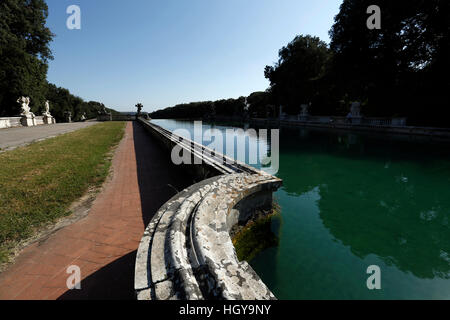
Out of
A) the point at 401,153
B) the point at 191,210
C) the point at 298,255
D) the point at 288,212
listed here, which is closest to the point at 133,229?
the point at 191,210

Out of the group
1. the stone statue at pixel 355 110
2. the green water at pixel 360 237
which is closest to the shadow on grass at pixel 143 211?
the green water at pixel 360 237

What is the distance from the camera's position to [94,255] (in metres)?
2.41

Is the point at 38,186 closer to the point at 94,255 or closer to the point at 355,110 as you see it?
the point at 94,255

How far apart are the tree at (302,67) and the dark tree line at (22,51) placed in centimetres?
3267

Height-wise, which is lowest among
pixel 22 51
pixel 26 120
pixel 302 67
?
pixel 26 120

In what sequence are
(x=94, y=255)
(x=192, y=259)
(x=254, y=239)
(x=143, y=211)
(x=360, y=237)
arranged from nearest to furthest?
(x=192, y=259), (x=94, y=255), (x=254, y=239), (x=360, y=237), (x=143, y=211)

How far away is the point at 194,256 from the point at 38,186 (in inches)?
184

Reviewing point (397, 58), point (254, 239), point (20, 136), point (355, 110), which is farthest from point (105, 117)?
point (397, 58)

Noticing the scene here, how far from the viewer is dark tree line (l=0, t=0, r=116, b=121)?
1917 cm

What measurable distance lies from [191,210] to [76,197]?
321 cm

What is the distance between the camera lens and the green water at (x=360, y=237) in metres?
2.46

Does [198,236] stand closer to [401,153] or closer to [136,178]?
[136,178]

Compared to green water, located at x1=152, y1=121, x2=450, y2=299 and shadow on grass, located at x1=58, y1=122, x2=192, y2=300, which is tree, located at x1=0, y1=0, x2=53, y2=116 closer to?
shadow on grass, located at x1=58, y1=122, x2=192, y2=300

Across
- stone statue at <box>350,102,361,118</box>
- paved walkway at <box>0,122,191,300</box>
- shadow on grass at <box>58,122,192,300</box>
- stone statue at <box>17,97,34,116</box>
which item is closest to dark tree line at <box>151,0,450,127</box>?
stone statue at <box>350,102,361,118</box>
